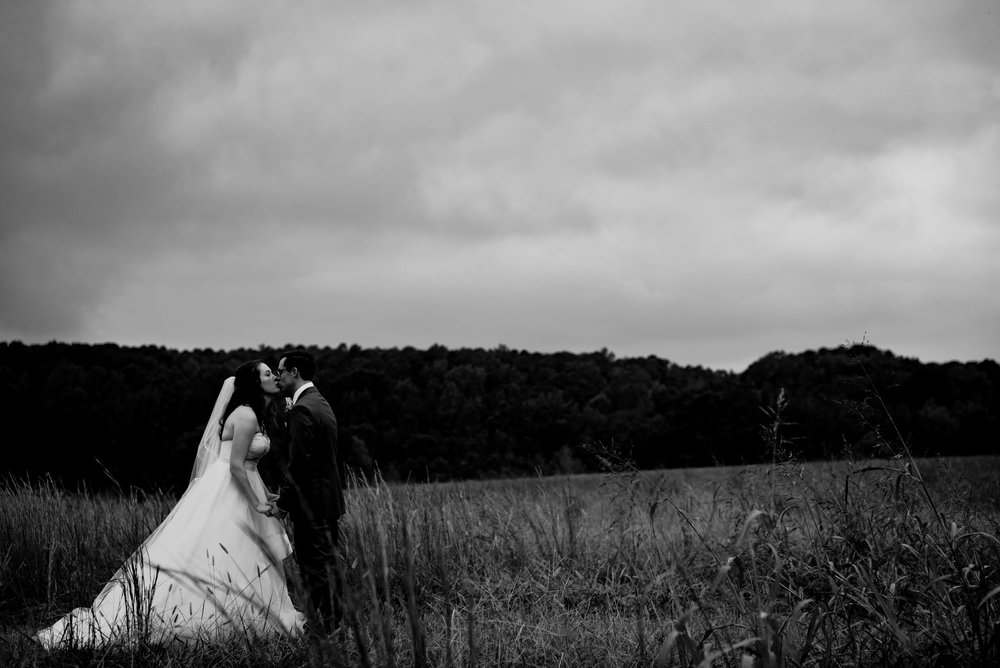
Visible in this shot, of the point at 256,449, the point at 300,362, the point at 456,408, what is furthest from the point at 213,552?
the point at 456,408

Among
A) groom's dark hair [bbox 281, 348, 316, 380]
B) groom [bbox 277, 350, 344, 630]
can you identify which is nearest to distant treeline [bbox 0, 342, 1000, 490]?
groom's dark hair [bbox 281, 348, 316, 380]

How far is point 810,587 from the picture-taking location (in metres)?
4.90

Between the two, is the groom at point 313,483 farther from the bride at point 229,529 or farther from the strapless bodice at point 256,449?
the strapless bodice at point 256,449

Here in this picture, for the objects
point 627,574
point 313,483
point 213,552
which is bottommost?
point 627,574

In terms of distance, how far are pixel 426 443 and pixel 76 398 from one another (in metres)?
14.9

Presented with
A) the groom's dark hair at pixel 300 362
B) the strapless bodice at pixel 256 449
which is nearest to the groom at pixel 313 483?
the groom's dark hair at pixel 300 362

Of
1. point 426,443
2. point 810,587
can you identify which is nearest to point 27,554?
point 810,587

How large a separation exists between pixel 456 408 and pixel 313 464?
2334 cm

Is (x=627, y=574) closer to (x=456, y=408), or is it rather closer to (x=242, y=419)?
(x=242, y=419)

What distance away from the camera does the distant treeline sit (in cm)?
2414

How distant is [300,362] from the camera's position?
17.1 ft

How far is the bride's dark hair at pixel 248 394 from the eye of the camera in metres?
5.25

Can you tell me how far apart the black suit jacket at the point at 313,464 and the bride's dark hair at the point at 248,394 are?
44 centimetres

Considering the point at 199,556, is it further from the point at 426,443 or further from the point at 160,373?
the point at 160,373
